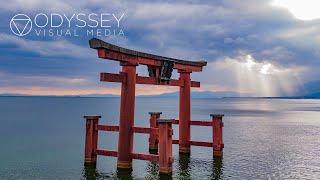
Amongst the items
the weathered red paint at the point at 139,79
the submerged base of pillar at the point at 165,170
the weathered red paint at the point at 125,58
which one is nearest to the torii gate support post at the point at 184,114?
the weathered red paint at the point at 139,79

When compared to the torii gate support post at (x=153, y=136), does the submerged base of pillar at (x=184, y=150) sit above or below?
below

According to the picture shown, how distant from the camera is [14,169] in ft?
55.2

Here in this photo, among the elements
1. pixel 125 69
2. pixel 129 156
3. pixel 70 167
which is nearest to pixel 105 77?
pixel 125 69

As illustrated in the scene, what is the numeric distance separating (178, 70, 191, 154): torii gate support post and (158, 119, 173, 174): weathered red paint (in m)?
5.46

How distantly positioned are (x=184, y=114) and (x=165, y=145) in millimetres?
5928

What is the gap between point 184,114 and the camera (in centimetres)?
2027

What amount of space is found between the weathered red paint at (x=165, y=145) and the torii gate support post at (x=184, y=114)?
5458mm

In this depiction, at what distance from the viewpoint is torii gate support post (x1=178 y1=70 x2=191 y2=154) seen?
2014 cm

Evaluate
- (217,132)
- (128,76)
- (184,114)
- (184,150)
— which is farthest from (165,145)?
(184,150)

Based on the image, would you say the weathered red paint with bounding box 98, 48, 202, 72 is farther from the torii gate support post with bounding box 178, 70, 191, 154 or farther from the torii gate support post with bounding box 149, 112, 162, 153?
the torii gate support post with bounding box 149, 112, 162, 153

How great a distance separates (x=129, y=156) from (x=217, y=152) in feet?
19.1

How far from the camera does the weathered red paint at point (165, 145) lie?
1452 centimetres

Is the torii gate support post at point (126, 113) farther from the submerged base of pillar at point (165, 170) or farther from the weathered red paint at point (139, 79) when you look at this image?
the submerged base of pillar at point (165, 170)

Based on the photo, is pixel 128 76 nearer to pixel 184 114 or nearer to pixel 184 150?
pixel 184 114
